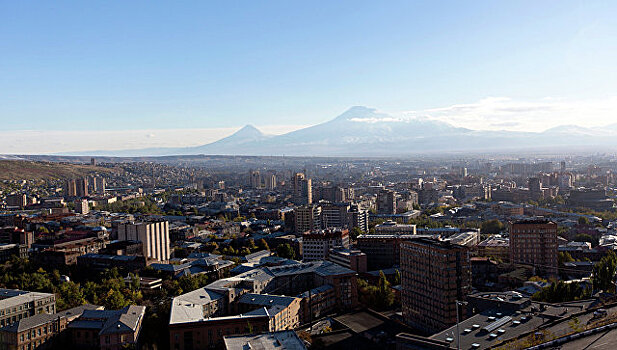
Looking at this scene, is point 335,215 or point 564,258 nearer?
point 564,258

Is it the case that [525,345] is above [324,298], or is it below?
above

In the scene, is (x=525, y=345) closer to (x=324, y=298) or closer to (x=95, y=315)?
(x=324, y=298)

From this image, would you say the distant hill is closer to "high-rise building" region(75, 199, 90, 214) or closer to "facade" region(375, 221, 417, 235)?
"high-rise building" region(75, 199, 90, 214)

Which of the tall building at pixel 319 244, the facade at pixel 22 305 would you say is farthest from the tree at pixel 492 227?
the facade at pixel 22 305

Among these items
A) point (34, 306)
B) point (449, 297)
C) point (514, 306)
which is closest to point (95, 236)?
point (34, 306)

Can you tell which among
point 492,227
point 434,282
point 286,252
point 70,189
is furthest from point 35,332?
point 70,189

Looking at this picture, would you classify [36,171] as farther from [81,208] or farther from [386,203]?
[386,203]
